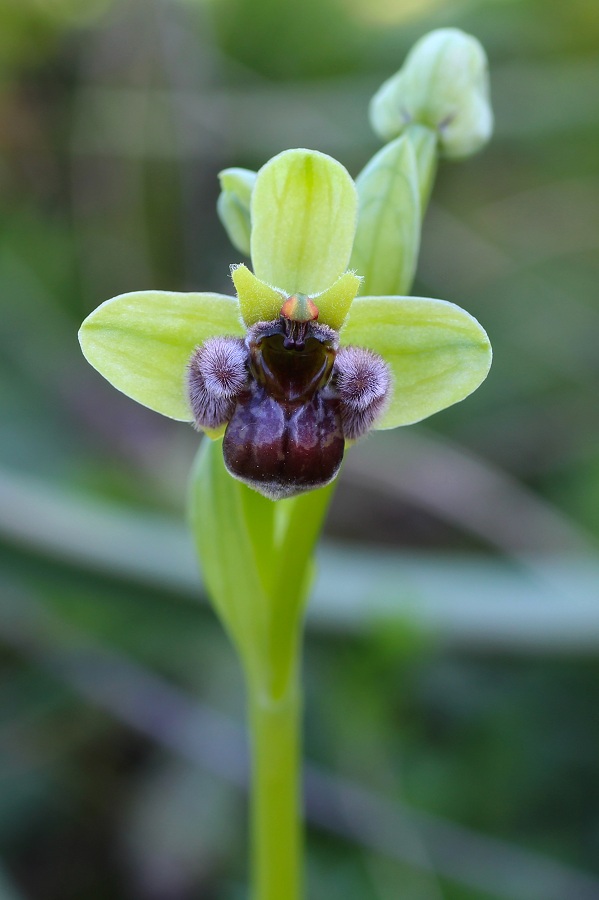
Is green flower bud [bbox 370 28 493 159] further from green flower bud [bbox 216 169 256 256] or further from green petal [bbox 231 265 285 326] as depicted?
green petal [bbox 231 265 285 326]

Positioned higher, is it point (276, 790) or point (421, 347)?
point (421, 347)

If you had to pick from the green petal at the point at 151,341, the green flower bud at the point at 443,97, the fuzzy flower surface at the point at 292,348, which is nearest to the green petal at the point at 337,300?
the fuzzy flower surface at the point at 292,348

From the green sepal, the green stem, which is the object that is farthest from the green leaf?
the green stem

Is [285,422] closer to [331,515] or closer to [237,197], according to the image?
[237,197]

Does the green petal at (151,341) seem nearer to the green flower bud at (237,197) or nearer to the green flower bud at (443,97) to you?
the green flower bud at (237,197)

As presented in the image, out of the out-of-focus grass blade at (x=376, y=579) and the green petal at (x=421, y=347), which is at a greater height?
the out-of-focus grass blade at (x=376, y=579)

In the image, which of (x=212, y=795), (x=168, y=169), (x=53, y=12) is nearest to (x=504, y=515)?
(x=212, y=795)

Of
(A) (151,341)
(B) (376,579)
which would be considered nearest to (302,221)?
(A) (151,341)
